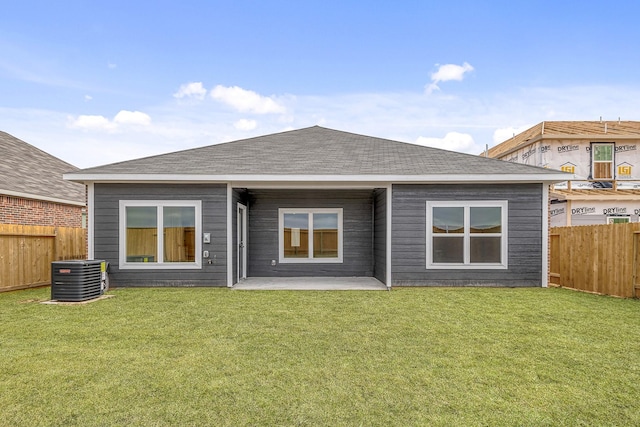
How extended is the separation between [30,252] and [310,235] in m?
6.86

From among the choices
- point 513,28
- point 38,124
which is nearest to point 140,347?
point 513,28

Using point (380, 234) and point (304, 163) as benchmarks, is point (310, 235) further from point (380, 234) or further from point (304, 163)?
point (304, 163)

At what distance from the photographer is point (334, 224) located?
1146 centimetres

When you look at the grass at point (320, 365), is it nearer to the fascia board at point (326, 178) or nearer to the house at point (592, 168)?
A: the fascia board at point (326, 178)

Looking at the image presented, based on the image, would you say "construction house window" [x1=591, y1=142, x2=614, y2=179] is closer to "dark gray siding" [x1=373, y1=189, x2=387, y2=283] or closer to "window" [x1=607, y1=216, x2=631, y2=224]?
"window" [x1=607, y1=216, x2=631, y2=224]

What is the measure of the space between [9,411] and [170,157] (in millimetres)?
8355

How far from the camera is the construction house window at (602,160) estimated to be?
17.9 meters

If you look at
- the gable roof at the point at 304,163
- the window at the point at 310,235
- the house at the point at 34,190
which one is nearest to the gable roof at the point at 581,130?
the gable roof at the point at 304,163

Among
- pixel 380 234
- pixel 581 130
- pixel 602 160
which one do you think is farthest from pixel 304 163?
pixel 602 160

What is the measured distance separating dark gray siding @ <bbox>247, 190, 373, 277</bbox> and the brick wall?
6.61 metres

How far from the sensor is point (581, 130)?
18500mm

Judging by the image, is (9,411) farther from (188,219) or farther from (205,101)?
(205,101)

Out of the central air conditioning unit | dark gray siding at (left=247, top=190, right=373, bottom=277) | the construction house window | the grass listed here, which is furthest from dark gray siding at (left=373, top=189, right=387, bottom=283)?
the construction house window

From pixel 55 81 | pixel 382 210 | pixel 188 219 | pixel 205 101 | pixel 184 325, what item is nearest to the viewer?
pixel 184 325
